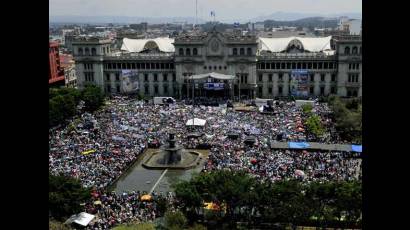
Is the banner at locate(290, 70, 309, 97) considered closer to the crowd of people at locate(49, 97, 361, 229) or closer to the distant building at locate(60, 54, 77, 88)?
the crowd of people at locate(49, 97, 361, 229)

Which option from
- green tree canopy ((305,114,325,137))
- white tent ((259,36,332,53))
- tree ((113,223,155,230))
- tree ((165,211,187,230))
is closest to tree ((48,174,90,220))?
tree ((113,223,155,230))

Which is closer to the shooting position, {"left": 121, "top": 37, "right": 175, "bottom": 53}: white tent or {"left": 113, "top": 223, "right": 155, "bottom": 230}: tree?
{"left": 113, "top": 223, "right": 155, "bottom": 230}: tree

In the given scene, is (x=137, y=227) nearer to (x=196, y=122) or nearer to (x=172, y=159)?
(x=172, y=159)

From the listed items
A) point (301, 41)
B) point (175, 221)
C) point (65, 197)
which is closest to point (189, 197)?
point (175, 221)

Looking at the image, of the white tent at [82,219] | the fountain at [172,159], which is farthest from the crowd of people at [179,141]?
the fountain at [172,159]

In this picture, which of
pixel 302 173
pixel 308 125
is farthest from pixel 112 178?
pixel 308 125
